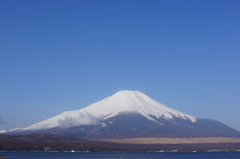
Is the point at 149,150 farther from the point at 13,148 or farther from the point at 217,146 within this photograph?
the point at 13,148

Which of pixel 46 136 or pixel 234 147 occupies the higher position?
pixel 46 136

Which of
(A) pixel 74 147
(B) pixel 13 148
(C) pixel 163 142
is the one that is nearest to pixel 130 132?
(C) pixel 163 142

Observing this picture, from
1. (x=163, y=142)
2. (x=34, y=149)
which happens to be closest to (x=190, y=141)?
(x=163, y=142)

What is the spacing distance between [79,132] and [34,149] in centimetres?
7870

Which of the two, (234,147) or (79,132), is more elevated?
(79,132)

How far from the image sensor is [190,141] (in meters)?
166

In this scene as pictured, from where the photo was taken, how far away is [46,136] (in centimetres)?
14762

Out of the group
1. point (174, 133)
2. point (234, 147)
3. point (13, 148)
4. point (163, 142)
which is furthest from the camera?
point (174, 133)

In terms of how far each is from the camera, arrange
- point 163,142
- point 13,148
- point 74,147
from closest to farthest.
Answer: point 13,148 → point 74,147 → point 163,142

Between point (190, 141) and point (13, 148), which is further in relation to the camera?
point (190, 141)

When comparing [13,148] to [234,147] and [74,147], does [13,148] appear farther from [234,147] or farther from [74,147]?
[234,147]

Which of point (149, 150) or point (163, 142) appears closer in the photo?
point (149, 150)

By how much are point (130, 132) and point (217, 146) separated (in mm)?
58691

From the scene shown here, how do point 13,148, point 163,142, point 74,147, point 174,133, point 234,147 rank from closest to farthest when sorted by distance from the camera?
point 13,148
point 74,147
point 234,147
point 163,142
point 174,133
